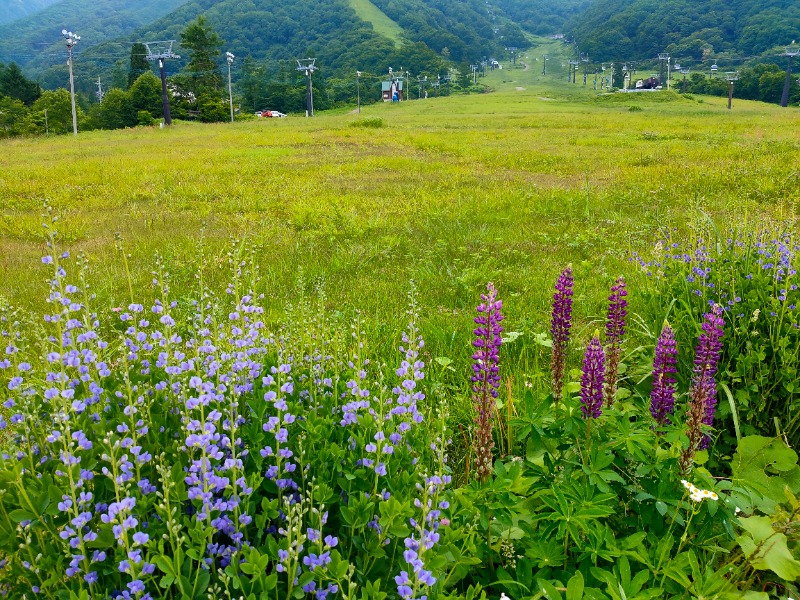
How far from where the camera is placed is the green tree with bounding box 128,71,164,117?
82.2m

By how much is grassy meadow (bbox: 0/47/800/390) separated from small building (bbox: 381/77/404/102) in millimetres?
123127

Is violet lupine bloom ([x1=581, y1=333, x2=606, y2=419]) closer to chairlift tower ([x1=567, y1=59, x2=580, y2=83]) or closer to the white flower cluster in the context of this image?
the white flower cluster

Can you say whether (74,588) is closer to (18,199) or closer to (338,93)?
(18,199)

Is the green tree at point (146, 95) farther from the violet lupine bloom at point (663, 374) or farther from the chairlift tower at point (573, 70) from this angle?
the chairlift tower at point (573, 70)

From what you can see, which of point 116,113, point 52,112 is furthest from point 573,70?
point 52,112

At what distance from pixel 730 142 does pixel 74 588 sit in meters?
26.6

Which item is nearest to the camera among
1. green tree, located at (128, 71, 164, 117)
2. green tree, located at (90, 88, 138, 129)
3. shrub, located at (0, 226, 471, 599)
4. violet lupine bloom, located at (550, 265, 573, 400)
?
shrub, located at (0, 226, 471, 599)

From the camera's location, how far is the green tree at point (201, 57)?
278 feet

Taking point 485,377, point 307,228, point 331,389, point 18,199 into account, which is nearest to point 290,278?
point 307,228

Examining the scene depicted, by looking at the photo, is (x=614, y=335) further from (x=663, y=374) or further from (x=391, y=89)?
(x=391, y=89)

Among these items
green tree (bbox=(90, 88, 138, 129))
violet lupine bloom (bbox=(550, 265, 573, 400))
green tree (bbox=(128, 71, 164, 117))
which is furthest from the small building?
violet lupine bloom (bbox=(550, 265, 573, 400))

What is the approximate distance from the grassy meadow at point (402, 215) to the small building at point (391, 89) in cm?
12313

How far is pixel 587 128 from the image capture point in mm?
35719

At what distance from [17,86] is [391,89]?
8041 cm
